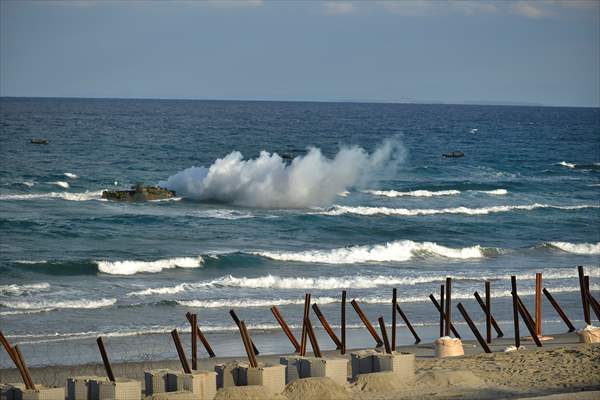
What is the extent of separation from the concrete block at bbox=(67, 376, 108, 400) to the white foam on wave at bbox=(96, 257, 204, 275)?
14681mm

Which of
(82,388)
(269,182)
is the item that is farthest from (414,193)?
(82,388)

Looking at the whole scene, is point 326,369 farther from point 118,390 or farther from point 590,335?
point 590,335

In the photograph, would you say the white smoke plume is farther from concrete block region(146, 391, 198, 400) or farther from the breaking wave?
concrete block region(146, 391, 198, 400)

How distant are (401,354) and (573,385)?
2.48m

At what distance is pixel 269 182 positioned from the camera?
48.5 meters

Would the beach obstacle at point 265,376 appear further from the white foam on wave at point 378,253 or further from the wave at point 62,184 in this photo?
the wave at point 62,184

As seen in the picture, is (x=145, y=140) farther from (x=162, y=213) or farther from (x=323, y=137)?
(x=162, y=213)

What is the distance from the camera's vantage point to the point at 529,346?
18.8 meters

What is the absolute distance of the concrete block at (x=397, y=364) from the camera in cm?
1530

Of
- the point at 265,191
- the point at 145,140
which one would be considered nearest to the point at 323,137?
the point at 145,140

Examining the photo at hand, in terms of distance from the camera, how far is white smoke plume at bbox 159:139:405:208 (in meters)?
47.3

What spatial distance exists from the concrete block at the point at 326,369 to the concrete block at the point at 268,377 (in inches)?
20.5

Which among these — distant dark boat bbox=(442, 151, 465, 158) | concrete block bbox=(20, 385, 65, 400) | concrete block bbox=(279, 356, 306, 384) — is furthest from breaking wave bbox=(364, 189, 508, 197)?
concrete block bbox=(20, 385, 65, 400)

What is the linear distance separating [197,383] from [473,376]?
420 centimetres
